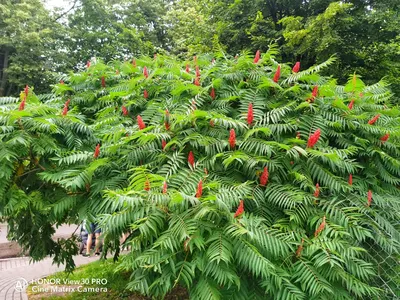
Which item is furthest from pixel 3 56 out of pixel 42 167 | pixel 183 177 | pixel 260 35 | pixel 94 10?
pixel 183 177

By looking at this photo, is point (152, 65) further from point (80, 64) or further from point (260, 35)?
point (80, 64)

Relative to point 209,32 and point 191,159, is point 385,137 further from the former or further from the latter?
point 209,32

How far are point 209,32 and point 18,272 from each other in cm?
968

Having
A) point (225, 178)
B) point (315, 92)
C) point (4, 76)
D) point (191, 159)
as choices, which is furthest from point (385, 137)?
point (4, 76)

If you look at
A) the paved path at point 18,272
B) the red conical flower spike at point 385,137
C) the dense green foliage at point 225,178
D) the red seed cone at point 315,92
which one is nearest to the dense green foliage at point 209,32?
the dense green foliage at point 225,178

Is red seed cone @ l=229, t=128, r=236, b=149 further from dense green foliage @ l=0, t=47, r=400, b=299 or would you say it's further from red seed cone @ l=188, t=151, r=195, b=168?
red seed cone @ l=188, t=151, r=195, b=168

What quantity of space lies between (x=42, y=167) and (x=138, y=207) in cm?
147

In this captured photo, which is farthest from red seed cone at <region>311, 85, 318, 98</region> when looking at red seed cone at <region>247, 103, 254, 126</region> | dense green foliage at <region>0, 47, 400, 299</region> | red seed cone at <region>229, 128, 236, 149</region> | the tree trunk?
the tree trunk

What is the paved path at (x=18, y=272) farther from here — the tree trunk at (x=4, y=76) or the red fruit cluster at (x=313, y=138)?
the tree trunk at (x=4, y=76)

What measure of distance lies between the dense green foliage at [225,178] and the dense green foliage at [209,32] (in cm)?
188

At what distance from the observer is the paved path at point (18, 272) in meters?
5.94

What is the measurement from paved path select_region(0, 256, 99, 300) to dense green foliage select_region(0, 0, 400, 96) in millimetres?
4215

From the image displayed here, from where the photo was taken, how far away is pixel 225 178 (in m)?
2.64

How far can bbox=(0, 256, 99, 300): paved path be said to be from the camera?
19.5ft
